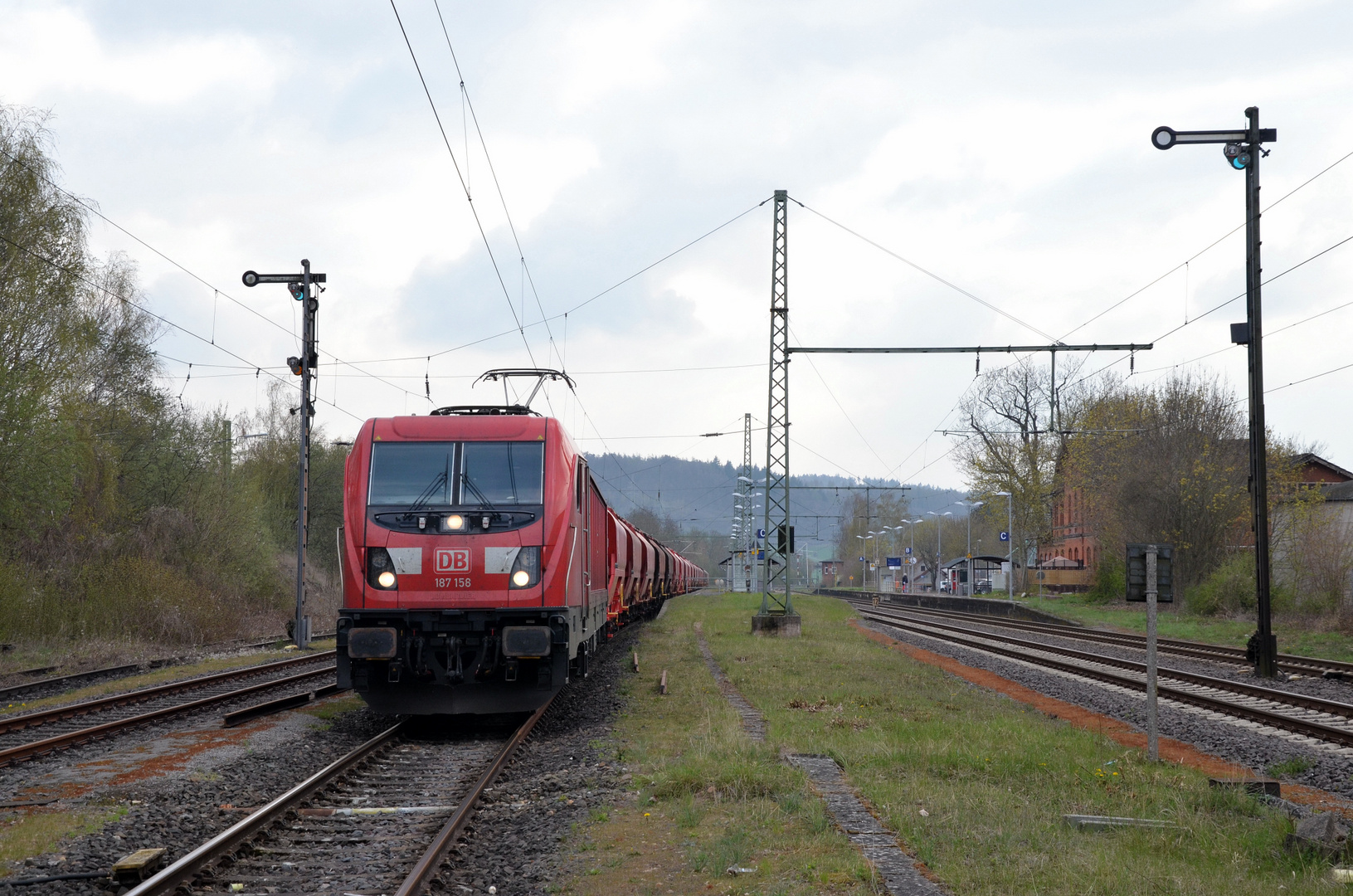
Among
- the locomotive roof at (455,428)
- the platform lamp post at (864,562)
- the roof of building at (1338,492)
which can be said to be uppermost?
the roof of building at (1338,492)

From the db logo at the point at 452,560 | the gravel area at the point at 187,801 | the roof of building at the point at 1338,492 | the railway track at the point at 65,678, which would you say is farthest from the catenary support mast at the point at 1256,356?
the roof of building at the point at 1338,492

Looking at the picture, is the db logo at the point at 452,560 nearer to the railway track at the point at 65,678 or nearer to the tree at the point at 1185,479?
the railway track at the point at 65,678

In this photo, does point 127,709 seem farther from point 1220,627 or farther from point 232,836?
point 1220,627

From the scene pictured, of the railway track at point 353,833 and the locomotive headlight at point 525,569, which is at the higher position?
the locomotive headlight at point 525,569

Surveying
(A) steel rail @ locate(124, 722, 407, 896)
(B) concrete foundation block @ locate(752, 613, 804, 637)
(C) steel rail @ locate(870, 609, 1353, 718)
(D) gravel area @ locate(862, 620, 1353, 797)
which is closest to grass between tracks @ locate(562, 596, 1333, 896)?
(D) gravel area @ locate(862, 620, 1353, 797)

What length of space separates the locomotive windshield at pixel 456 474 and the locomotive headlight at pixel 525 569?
1.88 feet

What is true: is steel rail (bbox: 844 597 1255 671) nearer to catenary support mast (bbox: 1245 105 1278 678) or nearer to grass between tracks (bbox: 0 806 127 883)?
catenary support mast (bbox: 1245 105 1278 678)

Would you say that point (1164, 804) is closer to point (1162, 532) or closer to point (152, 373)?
point (152, 373)

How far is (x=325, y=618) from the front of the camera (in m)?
37.4

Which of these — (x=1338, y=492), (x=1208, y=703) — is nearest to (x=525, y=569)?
(x=1208, y=703)

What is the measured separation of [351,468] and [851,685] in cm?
826

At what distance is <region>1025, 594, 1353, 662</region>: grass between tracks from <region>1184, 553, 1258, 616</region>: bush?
400mm

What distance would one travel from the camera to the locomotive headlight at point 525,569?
38.6 feet

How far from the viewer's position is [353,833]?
24.9ft
